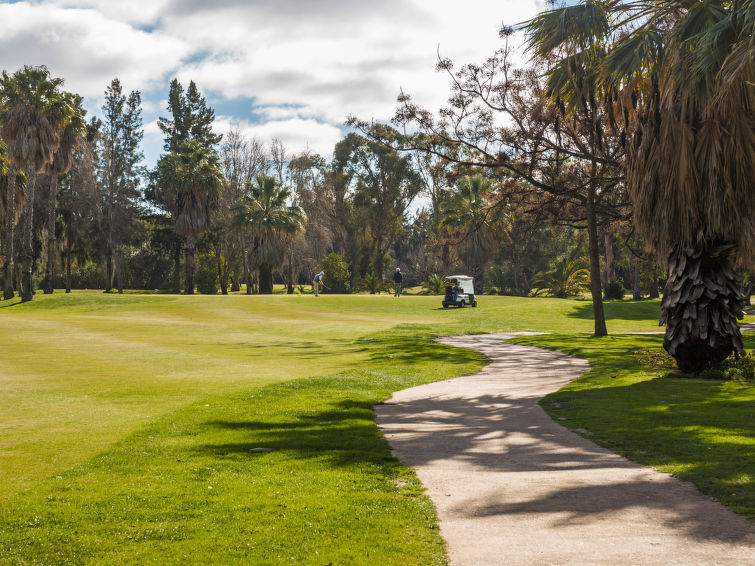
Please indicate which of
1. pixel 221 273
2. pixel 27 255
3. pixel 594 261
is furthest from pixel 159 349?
pixel 221 273

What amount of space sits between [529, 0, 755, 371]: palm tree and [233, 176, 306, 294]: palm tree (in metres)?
42.3

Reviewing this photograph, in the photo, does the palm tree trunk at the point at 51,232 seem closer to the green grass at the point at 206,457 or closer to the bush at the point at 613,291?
the green grass at the point at 206,457

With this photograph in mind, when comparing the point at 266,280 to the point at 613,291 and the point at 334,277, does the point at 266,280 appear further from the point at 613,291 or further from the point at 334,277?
the point at 613,291

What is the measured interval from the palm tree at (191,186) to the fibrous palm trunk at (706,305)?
157ft

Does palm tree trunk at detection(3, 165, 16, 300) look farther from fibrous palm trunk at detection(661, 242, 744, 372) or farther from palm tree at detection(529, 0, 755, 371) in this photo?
fibrous palm trunk at detection(661, 242, 744, 372)

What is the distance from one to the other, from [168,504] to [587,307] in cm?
3999

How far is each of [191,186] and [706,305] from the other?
48.9 metres

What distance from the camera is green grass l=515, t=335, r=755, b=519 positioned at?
6234 millimetres

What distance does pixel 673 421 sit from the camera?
29.9 feet

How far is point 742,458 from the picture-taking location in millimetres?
6770

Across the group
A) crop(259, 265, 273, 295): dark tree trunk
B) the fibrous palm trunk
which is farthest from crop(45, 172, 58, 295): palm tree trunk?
the fibrous palm trunk

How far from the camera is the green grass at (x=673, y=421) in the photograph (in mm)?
6234

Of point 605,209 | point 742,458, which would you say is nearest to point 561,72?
point 605,209

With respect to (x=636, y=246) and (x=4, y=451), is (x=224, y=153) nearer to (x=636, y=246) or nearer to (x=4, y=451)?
(x=636, y=246)
